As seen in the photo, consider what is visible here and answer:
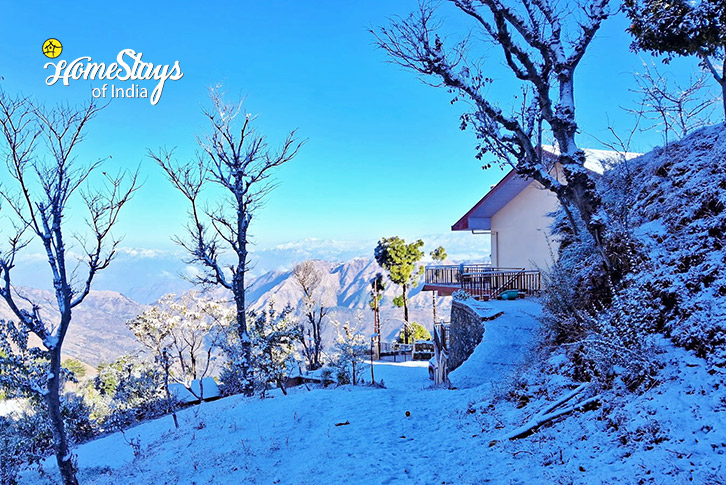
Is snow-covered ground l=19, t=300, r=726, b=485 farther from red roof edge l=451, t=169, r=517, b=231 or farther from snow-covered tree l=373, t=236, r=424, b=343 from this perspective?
snow-covered tree l=373, t=236, r=424, b=343

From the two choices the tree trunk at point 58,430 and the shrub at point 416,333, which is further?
the shrub at point 416,333

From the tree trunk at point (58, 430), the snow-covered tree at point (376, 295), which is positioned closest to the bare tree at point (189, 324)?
the tree trunk at point (58, 430)

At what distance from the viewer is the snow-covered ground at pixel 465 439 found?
304 centimetres

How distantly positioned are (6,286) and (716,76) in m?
17.5

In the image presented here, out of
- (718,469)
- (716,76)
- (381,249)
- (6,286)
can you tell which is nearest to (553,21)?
(716,76)

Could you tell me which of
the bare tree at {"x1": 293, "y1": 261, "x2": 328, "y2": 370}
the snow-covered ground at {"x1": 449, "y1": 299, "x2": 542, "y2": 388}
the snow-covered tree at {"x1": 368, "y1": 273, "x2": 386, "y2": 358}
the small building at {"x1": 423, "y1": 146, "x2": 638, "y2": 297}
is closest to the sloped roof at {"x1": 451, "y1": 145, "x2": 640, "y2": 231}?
the small building at {"x1": 423, "y1": 146, "x2": 638, "y2": 297}

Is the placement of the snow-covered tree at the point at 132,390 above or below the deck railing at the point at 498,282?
below

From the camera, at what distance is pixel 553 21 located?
6809 millimetres

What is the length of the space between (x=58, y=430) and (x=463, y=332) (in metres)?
12.0

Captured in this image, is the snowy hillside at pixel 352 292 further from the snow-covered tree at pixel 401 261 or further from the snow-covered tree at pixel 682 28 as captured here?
the snow-covered tree at pixel 682 28

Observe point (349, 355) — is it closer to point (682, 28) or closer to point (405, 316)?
point (682, 28)

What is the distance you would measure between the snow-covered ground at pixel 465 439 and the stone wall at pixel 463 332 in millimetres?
3100

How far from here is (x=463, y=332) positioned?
14.0 m

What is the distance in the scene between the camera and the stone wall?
39.8ft
